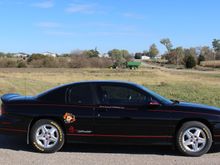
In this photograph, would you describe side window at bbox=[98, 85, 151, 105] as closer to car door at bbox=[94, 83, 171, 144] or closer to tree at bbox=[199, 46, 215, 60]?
car door at bbox=[94, 83, 171, 144]

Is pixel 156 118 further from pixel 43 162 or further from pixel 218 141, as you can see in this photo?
pixel 43 162

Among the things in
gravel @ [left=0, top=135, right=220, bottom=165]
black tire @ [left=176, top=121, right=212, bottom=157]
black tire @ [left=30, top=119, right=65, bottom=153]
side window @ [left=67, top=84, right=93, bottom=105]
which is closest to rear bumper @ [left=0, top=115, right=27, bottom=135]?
black tire @ [left=30, top=119, right=65, bottom=153]

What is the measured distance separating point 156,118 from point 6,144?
2.93m

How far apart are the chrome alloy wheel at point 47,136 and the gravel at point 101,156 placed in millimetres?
202

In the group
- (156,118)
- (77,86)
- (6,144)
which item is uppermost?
(77,86)

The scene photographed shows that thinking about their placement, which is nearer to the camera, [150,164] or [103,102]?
[150,164]

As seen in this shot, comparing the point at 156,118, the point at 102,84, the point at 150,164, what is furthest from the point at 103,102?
the point at 150,164

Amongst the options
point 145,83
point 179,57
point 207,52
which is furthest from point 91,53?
point 145,83

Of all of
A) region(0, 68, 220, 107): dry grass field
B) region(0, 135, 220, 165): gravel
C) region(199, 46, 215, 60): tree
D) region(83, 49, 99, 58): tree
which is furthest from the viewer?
region(199, 46, 215, 60): tree

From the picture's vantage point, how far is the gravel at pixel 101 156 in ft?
22.4

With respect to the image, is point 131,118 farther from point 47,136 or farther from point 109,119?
point 47,136

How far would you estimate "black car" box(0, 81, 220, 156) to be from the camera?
289 inches

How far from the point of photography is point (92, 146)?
26.6 feet

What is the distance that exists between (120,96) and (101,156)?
113 cm
